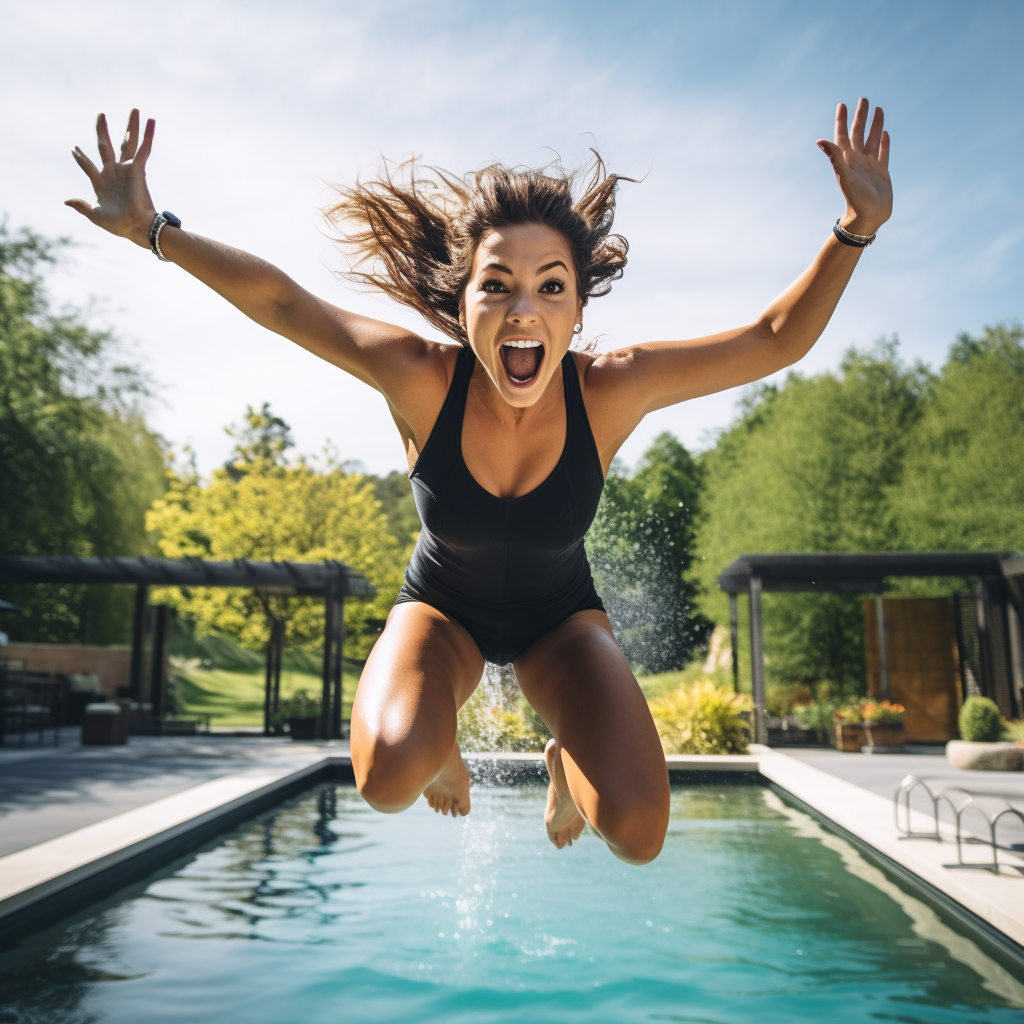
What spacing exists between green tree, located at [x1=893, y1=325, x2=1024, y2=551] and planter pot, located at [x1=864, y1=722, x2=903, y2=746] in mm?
8404

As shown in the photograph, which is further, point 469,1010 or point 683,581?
point 683,581

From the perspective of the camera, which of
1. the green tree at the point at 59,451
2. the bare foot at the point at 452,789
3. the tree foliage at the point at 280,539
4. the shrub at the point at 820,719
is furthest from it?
the tree foliage at the point at 280,539

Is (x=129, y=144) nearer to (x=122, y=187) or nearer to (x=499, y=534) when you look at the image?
(x=122, y=187)

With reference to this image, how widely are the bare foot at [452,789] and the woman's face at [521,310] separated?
3.86 ft

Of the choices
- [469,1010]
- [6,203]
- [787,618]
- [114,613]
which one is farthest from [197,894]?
[114,613]

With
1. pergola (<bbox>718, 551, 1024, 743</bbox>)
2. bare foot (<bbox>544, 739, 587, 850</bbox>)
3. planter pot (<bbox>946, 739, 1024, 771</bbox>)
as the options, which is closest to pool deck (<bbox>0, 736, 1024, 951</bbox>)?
planter pot (<bbox>946, 739, 1024, 771</bbox>)

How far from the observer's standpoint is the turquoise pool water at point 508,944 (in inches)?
154

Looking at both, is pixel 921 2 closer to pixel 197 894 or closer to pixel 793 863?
pixel 793 863

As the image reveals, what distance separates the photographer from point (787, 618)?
2145 centimetres

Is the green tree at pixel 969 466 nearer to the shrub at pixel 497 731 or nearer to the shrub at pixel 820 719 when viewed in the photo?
the shrub at pixel 820 719

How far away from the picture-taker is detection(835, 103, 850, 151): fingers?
2430mm

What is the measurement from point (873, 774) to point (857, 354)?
18.5m

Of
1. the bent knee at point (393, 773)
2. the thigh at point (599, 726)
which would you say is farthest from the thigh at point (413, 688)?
the thigh at point (599, 726)

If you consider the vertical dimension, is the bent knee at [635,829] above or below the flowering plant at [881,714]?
above
